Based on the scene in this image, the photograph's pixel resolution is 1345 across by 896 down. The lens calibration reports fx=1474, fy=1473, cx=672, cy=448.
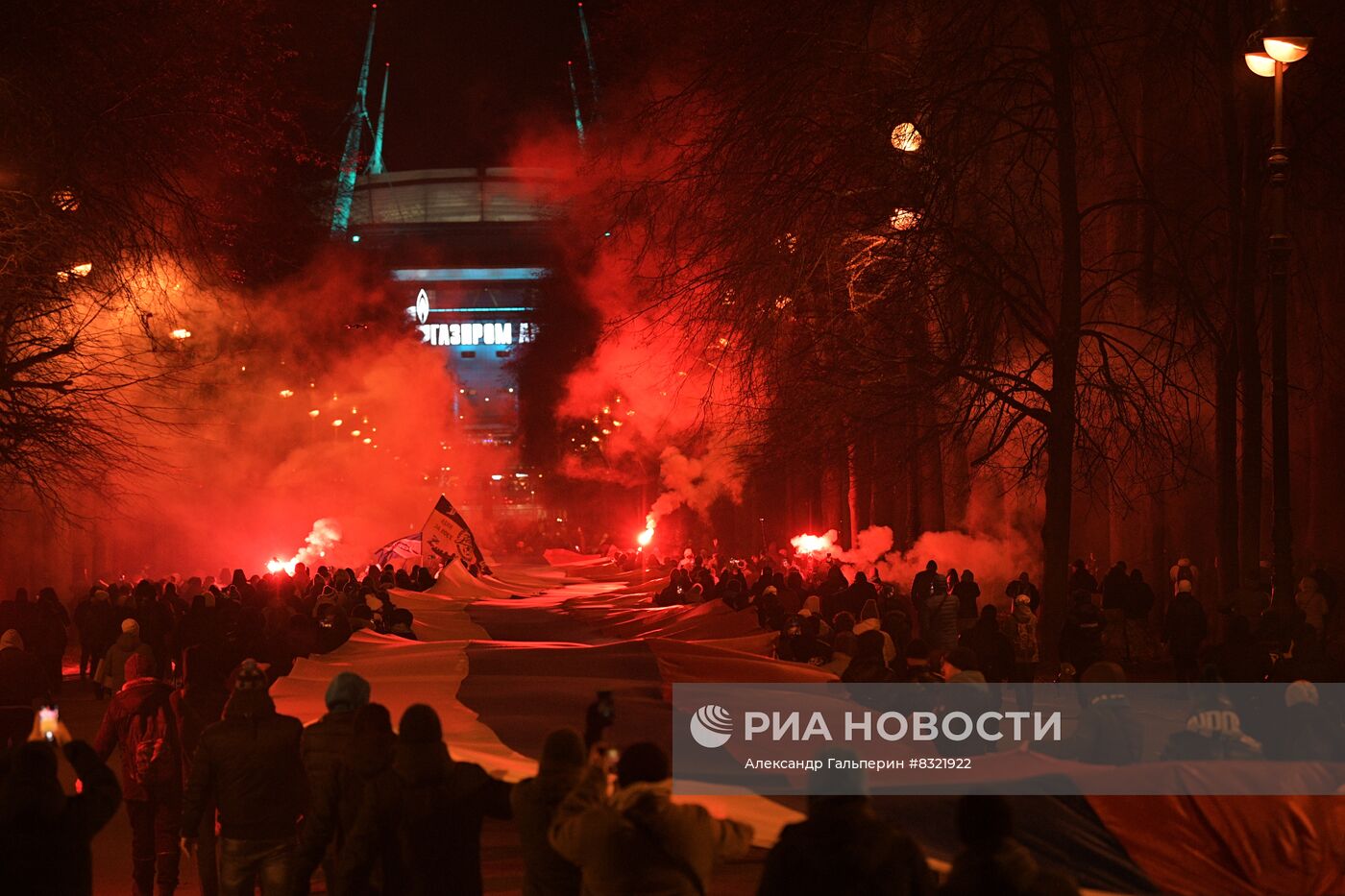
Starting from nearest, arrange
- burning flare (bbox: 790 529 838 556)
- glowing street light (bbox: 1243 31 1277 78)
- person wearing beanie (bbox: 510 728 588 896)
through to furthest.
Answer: person wearing beanie (bbox: 510 728 588 896), glowing street light (bbox: 1243 31 1277 78), burning flare (bbox: 790 529 838 556)

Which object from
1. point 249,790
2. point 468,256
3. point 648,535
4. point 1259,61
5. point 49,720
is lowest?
point 249,790

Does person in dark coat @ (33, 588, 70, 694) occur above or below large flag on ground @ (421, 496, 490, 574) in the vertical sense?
below

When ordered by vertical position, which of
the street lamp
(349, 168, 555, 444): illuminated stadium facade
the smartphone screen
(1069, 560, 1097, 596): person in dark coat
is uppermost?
(349, 168, 555, 444): illuminated stadium facade

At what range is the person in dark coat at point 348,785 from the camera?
6.34m

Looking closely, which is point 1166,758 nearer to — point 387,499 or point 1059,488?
point 1059,488

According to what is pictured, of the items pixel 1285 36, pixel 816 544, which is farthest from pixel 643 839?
pixel 816 544

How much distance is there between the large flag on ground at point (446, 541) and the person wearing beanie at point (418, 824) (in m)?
31.0

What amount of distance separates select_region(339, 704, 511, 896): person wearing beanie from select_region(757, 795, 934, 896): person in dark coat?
1.77 meters

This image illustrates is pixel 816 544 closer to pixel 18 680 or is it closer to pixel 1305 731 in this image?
pixel 18 680

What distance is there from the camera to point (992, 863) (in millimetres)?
4668

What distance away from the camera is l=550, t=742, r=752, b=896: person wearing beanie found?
520 cm

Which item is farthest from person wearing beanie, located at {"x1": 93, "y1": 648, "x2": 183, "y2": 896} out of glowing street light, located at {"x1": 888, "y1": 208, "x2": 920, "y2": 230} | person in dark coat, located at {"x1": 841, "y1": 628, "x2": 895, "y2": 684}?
glowing street light, located at {"x1": 888, "y1": 208, "x2": 920, "y2": 230}

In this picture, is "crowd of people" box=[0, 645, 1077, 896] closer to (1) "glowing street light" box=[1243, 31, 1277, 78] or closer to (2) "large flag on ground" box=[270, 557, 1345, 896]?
(2) "large flag on ground" box=[270, 557, 1345, 896]

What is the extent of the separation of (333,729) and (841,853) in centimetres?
307
